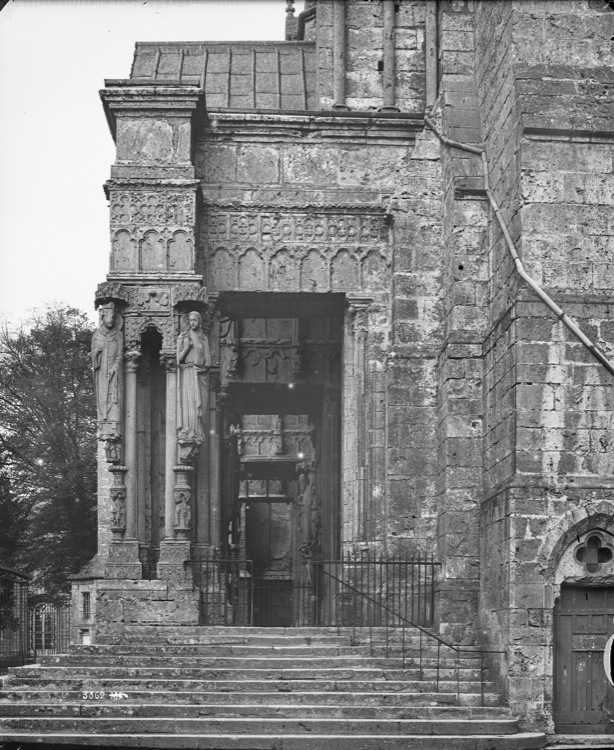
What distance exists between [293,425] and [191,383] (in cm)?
1452

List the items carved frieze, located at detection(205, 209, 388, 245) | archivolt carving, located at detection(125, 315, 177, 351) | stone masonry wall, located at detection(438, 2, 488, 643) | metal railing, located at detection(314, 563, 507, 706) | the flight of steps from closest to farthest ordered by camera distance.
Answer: the flight of steps → metal railing, located at detection(314, 563, 507, 706) → stone masonry wall, located at detection(438, 2, 488, 643) → archivolt carving, located at detection(125, 315, 177, 351) → carved frieze, located at detection(205, 209, 388, 245)

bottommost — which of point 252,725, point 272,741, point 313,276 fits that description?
point 272,741

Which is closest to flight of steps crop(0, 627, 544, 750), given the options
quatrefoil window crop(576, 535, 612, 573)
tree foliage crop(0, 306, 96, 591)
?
quatrefoil window crop(576, 535, 612, 573)

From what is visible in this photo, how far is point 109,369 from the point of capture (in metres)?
20.2

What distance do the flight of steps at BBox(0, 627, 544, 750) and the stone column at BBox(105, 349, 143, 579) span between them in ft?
5.01

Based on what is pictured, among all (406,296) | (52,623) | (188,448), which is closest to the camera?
(188,448)

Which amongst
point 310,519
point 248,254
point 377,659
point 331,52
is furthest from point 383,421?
point 310,519

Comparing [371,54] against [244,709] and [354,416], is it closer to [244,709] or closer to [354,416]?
[354,416]

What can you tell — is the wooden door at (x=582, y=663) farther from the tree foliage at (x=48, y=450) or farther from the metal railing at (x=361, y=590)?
the tree foliage at (x=48, y=450)

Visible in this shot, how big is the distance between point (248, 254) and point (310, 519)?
10.3 meters

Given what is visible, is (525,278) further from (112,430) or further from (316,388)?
(316,388)

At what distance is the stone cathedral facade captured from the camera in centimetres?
1717

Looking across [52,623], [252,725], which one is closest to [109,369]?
[252,725]

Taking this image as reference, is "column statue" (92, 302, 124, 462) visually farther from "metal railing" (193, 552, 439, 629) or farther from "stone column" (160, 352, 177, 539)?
"metal railing" (193, 552, 439, 629)
